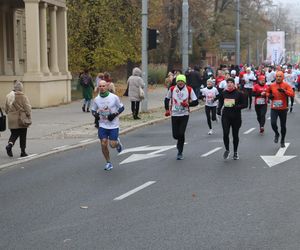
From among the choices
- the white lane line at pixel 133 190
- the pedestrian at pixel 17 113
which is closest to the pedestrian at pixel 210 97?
the pedestrian at pixel 17 113

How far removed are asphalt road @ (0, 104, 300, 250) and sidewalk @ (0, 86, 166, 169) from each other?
0.70m

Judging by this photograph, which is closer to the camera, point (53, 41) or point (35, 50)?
point (35, 50)

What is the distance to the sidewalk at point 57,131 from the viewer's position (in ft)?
47.1

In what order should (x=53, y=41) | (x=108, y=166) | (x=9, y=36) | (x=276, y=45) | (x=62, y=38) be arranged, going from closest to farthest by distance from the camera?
(x=108, y=166) → (x=53, y=41) → (x=9, y=36) → (x=62, y=38) → (x=276, y=45)

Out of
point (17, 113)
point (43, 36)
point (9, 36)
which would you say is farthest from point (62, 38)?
point (17, 113)

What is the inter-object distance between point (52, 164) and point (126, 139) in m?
4.62

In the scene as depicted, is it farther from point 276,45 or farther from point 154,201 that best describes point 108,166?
point 276,45

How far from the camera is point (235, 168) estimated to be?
11359 mm

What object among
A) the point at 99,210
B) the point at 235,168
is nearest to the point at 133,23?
the point at 235,168

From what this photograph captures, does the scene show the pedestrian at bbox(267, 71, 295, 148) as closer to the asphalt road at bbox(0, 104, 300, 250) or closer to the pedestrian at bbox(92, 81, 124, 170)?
the asphalt road at bbox(0, 104, 300, 250)

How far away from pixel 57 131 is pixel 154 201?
10.4 m

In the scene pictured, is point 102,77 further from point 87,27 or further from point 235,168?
point 87,27

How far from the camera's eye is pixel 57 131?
18516 millimetres

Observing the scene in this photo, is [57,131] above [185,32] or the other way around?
the other way around
